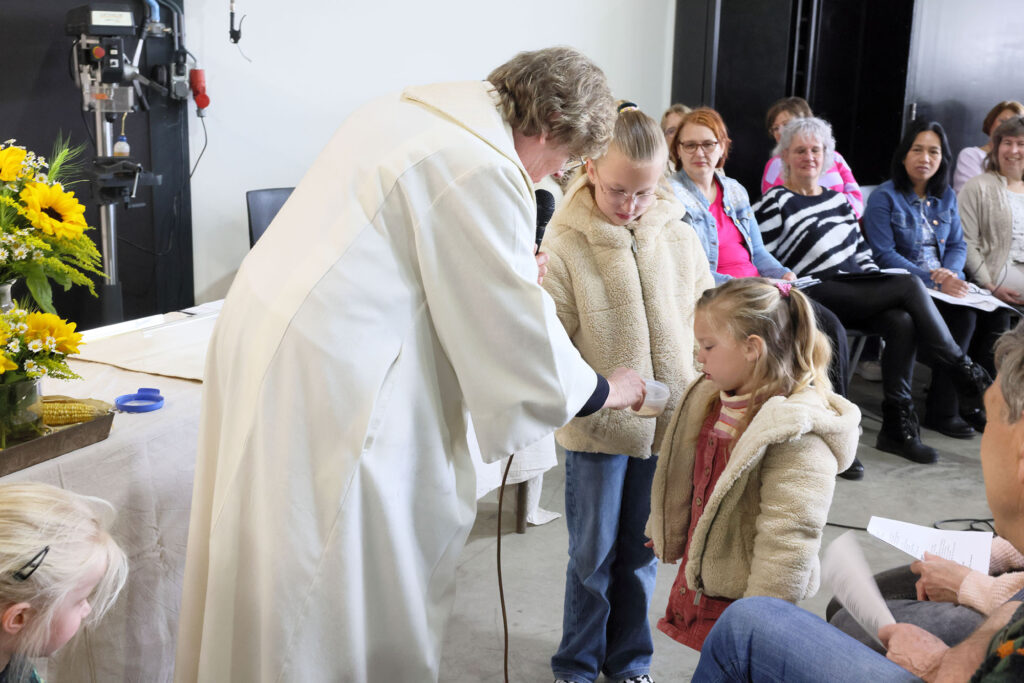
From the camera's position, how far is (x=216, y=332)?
1541 mm

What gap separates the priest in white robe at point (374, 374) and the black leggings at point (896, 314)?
2845 mm

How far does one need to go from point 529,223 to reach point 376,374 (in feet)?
1.10

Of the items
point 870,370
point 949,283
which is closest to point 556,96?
point 949,283

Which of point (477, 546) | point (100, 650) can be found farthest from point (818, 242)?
point (100, 650)

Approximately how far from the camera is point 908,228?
14.6 feet

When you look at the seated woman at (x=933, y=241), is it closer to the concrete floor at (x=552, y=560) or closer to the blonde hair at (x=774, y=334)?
the concrete floor at (x=552, y=560)

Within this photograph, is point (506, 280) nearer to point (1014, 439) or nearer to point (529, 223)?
point (529, 223)

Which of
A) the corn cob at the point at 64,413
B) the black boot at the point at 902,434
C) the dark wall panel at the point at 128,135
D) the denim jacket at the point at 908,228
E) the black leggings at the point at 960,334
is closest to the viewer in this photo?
the corn cob at the point at 64,413

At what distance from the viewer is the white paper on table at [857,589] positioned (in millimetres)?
1444

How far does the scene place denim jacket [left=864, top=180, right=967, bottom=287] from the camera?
4.41m

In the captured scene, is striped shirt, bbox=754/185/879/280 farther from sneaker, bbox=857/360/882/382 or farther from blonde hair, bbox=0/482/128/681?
blonde hair, bbox=0/482/128/681

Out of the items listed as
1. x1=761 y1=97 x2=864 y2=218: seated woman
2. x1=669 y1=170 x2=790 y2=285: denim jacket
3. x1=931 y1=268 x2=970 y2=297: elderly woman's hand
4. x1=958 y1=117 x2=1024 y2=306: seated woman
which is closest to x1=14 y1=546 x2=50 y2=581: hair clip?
x1=669 y1=170 x2=790 y2=285: denim jacket

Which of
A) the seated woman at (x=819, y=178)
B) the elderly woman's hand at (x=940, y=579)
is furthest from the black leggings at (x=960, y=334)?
the elderly woman's hand at (x=940, y=579)

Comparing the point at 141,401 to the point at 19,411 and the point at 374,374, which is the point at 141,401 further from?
the point at 374,374
